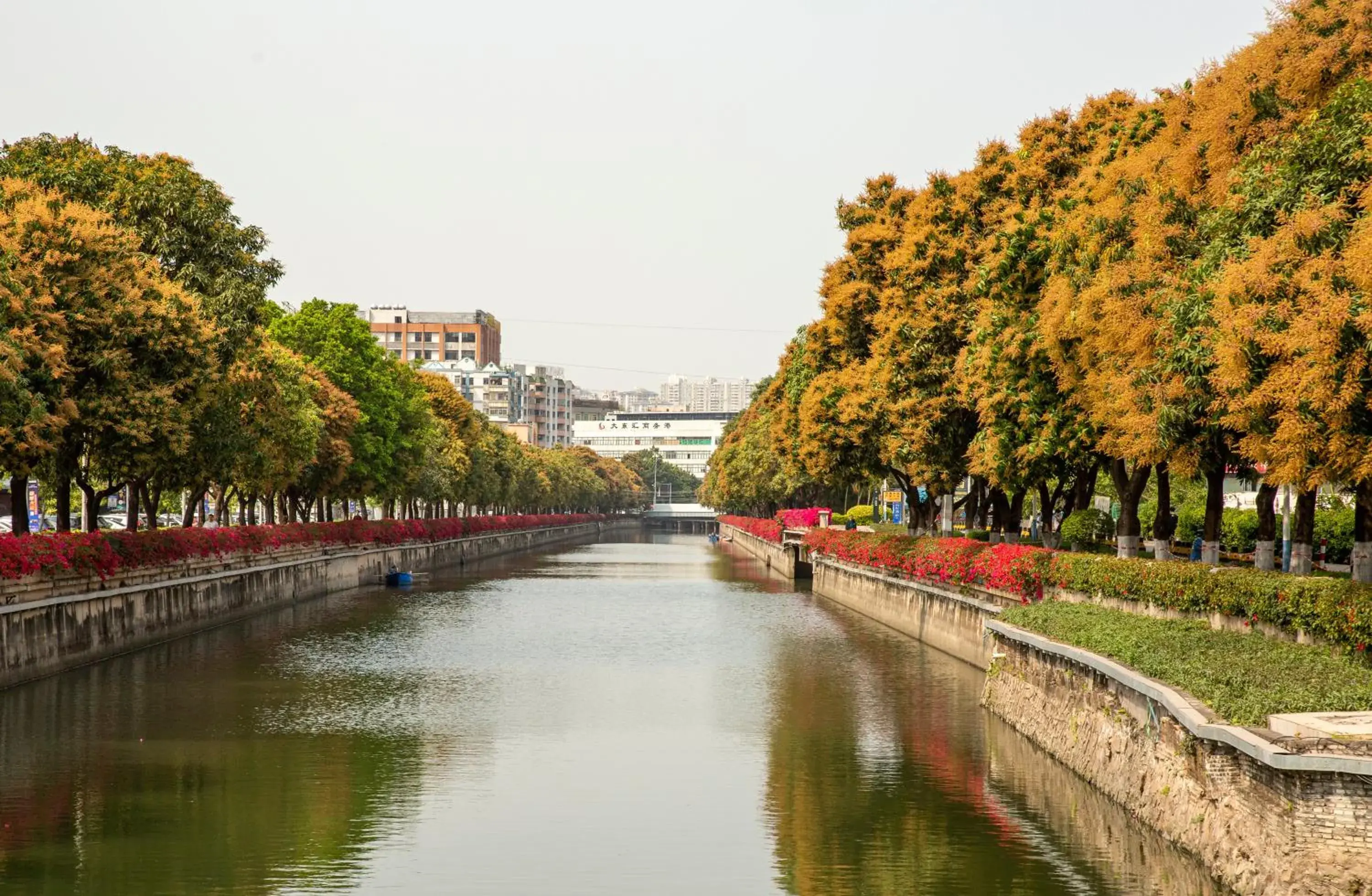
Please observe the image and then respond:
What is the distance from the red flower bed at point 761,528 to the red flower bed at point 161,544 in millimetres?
27090

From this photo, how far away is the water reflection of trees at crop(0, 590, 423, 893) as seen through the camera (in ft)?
62.5

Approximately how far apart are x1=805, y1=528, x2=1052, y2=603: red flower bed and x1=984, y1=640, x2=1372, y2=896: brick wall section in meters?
8.70

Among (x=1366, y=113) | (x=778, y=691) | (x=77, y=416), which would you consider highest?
(x=1366, y=113)

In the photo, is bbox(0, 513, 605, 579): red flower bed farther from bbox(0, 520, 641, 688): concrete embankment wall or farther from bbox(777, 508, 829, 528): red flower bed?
bbox(777, 508, 829, 528): red flower bed

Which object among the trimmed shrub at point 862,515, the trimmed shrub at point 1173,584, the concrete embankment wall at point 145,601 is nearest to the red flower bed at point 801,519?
the trimmed shrub at point 862,515

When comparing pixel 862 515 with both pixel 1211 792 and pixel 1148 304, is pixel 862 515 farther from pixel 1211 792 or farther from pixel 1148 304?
pixel 1211 792

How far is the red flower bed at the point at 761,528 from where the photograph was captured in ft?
356

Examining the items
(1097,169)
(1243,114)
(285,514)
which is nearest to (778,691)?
A: (1097,169)

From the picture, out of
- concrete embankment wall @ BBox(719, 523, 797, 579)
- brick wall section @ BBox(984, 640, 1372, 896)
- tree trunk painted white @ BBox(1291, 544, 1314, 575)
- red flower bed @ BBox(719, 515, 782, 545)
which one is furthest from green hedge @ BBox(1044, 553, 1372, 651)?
red flower bed @ BBox(719, 515, 782, 545)

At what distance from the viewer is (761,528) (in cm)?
12131

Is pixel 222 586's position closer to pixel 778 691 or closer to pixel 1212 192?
pixel 778 691

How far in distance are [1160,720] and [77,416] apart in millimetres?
26424

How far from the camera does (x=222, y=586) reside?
5284 cm

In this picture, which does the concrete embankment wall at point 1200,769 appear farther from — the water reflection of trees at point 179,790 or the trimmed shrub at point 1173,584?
the water reflection of trees at point 179,790
